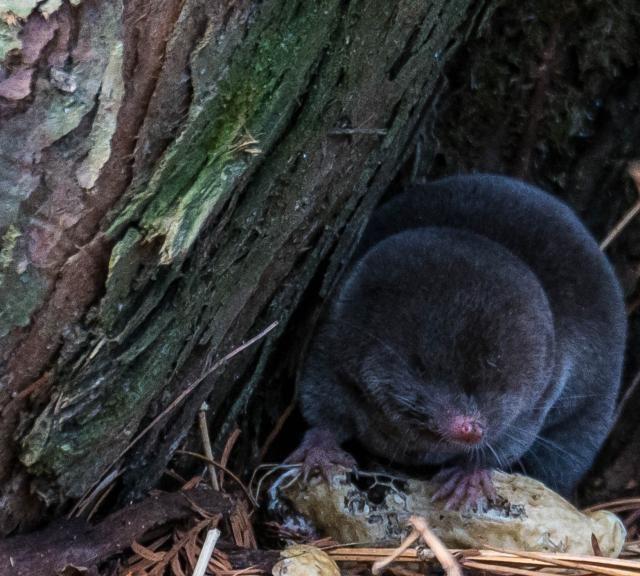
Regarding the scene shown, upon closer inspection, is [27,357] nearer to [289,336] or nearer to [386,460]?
[289,336]

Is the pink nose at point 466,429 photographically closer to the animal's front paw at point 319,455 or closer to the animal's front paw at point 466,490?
the animal's front paw at point 466,490

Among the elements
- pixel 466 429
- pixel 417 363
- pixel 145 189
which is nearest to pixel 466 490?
pixel 466 429

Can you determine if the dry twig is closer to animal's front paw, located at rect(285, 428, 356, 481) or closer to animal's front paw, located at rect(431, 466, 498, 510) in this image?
animal's front paw, located at rect(285, 428, 356, 481)

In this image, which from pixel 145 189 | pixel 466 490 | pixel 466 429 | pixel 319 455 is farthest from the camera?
pixel 319 455

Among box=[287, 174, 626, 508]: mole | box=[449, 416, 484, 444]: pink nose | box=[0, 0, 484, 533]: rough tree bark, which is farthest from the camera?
box=[287, 174, 626, 508]: mole

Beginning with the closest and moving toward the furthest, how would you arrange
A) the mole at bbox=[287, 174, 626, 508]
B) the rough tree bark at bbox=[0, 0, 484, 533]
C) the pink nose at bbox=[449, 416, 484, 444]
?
the rough tree bark at bbox=[0, 0, 484, 533], the pink nose at bbox=[449, 416, 484, 444], the mole at bbox=[287, 174, 626, 508]

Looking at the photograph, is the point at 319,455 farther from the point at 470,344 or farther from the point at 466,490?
the point at 470,344

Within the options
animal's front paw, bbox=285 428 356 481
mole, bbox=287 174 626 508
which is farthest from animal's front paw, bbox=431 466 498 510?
animal's front paw, bbox=285 428 356 481

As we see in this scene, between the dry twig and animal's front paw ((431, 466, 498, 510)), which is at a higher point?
animal's front paw ((431, 466, 498, 510))
